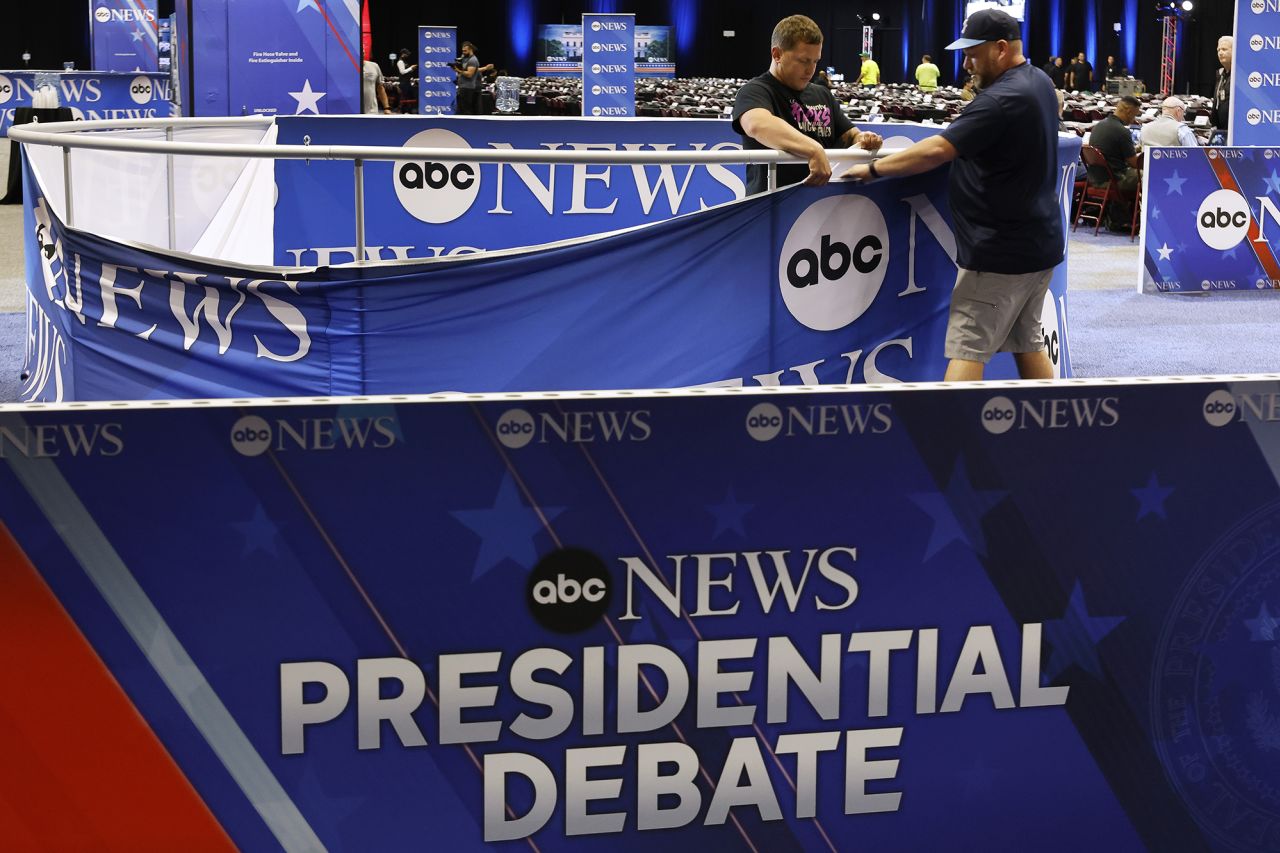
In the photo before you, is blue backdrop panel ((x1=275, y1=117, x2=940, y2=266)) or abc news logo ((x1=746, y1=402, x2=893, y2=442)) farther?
blue backdrop panel ((x1=275, y1=117, x2=940, y2=266))

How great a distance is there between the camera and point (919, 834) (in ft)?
7.48

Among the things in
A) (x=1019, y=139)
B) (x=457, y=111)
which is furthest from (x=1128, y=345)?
(x=457, y=111)

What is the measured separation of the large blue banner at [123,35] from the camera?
2452 cm

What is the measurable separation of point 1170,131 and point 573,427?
38.2ft

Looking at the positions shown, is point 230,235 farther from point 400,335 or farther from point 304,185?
point 400,335

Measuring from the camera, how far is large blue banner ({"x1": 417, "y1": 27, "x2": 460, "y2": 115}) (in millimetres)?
25719

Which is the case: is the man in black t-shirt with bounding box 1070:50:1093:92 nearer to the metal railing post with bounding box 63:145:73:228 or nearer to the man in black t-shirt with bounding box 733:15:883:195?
the man in black t-shirt with bounding box 733:15:883:195

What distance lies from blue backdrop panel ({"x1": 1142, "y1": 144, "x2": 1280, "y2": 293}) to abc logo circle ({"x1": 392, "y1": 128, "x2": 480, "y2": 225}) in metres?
4.86

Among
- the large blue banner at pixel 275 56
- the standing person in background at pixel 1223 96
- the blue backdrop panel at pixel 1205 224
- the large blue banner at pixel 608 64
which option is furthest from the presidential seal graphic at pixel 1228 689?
the large blue banner at pixel 608 64

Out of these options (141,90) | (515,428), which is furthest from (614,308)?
(141,90)

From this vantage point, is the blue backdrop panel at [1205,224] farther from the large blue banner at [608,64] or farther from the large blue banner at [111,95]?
the large blue banner at [111,95]

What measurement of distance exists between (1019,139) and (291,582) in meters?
3.41

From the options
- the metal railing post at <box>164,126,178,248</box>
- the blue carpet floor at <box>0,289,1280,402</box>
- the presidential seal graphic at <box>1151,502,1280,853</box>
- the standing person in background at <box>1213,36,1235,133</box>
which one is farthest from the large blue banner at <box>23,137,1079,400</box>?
the standing person in background at <box>1213,36,1235,133</box>

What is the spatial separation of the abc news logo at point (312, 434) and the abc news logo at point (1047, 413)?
820 millimetres
